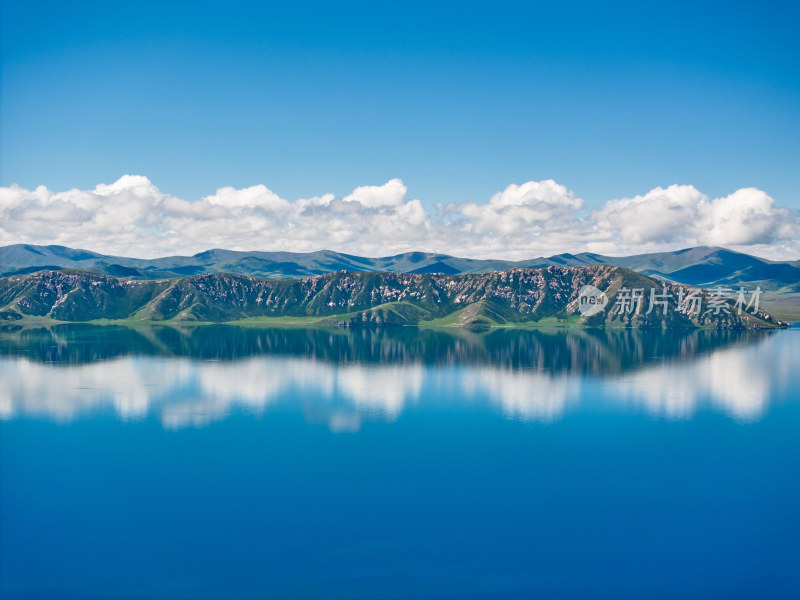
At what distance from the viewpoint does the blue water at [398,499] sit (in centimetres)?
6322

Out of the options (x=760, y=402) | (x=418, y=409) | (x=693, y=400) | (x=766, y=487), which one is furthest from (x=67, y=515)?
(x=760, y=402)

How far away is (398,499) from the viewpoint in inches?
3297

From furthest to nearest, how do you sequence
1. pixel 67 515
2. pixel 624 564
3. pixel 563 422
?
pixel 563 422
pixel 67 515
pixel 624 564

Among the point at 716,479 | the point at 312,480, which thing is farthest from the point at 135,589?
the point at 716,479

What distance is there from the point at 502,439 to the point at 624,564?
51574 mm

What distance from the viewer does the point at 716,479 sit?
94.1 meters

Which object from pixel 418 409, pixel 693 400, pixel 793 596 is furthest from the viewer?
pixel 693 400

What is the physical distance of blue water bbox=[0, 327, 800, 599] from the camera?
63219mm

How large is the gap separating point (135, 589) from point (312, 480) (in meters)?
34.8

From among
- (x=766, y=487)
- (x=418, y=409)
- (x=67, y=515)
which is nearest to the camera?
(x=67, y=515)

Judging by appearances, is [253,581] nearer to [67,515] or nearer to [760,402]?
[67,515]

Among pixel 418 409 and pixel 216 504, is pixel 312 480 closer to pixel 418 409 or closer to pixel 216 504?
pixel 216 504

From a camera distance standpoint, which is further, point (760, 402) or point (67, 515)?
point (760, 402)

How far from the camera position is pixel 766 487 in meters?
90.6
